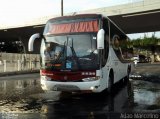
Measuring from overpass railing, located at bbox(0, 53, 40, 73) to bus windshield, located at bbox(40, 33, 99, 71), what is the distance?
71.1 feet

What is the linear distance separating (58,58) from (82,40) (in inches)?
40.2

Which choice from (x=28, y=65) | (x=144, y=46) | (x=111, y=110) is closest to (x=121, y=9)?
(x=28, y=65)

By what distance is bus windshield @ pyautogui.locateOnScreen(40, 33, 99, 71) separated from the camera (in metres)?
11.5

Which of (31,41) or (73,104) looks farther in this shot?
(31,41)

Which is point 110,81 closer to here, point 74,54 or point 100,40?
point 74,54

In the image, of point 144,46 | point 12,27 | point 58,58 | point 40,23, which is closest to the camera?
point 58,58

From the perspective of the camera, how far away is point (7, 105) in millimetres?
10859

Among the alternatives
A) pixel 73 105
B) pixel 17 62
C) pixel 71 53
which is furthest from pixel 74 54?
pixel 17 62

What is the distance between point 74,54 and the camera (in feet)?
38.0

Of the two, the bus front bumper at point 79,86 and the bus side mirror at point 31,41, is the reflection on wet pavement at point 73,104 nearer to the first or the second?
the bus front bumper at point 79,86

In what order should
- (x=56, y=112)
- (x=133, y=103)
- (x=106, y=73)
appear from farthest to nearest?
1. (x=106, y=73)
2. (x=133, y=103)
3. (x=56, y=112)

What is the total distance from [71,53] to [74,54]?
0.40ft

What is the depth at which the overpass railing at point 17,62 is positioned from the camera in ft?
110

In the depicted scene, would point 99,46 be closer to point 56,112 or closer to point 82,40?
point 82,40
